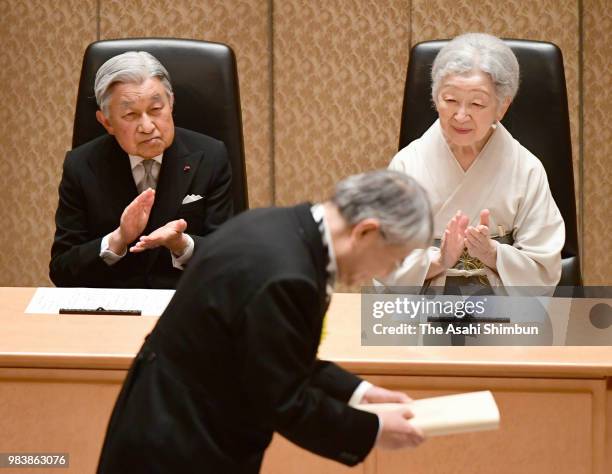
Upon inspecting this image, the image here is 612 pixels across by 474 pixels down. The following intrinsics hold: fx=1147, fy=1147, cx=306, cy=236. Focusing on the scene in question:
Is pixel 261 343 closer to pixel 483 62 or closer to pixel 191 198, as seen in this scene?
pixel 483 62

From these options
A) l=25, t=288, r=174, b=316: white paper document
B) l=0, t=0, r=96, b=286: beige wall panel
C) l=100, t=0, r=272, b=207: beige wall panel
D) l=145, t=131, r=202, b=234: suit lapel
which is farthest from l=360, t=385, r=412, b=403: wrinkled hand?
l=0, t=0, r=96, b=286: beige wall panel

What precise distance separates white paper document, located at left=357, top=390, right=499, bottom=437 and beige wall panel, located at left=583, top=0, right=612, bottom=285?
2703mm

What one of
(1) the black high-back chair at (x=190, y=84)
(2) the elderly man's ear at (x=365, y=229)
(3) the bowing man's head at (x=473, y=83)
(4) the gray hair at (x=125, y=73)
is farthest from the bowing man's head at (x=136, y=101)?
(2) the elderly man's ear at (x=365, y=229)

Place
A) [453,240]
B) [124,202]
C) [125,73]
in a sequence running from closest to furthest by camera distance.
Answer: [453,240] → [125,73] → [124,202]

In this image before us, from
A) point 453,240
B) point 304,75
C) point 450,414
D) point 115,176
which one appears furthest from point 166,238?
point 304,75

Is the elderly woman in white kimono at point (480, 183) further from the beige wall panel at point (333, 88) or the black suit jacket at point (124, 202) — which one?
the beige wall panel at point (333, 88)

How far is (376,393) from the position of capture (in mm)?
2186

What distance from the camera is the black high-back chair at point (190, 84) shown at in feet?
11.9

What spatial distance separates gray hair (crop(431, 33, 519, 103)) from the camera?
3.16m

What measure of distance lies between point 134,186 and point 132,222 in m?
0.25

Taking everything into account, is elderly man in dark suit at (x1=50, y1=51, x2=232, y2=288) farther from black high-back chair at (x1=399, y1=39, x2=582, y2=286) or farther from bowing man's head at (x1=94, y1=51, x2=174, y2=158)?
black high-back chair at (x1=399, y1=39, x2=582, y2=286)

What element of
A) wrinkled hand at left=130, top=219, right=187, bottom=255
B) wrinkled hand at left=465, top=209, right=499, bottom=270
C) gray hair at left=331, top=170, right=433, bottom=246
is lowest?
wrinkled hand at left=130, top=219, right=187, bottom=255

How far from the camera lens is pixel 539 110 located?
3.54 m

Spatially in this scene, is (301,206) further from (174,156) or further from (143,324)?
(174,156)
